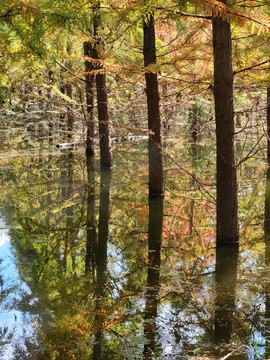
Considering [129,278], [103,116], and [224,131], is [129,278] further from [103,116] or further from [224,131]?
[103,116]

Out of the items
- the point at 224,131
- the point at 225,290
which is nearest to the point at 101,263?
the point at 225,290

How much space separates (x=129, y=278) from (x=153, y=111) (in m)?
5.63

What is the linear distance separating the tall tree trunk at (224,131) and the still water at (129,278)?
42 cm

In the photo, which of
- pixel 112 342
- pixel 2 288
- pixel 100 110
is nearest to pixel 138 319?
pixel 112 342

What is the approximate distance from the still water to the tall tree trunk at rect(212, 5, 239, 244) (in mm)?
418

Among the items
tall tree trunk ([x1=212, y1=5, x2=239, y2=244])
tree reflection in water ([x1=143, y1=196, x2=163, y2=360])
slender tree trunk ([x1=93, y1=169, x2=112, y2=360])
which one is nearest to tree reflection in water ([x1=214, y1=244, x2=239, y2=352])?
tall tree trunk ([x1=212, y1=5, x2=239, y2=244])

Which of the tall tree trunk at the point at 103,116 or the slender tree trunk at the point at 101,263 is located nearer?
the slender tree trunk at the point at 101,263

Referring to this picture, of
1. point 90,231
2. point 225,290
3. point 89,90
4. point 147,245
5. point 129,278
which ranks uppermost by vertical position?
point 89,90

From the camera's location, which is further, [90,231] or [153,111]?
[153,111]

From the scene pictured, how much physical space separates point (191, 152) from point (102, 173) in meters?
8.75

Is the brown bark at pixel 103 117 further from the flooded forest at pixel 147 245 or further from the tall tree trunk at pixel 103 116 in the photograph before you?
the flooded forest at pixel 147 245

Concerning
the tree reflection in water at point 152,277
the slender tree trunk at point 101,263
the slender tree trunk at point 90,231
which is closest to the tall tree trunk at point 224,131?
the tree reflection in water at point 152,277

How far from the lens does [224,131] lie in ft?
22.4

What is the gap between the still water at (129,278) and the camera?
13.7 ft
